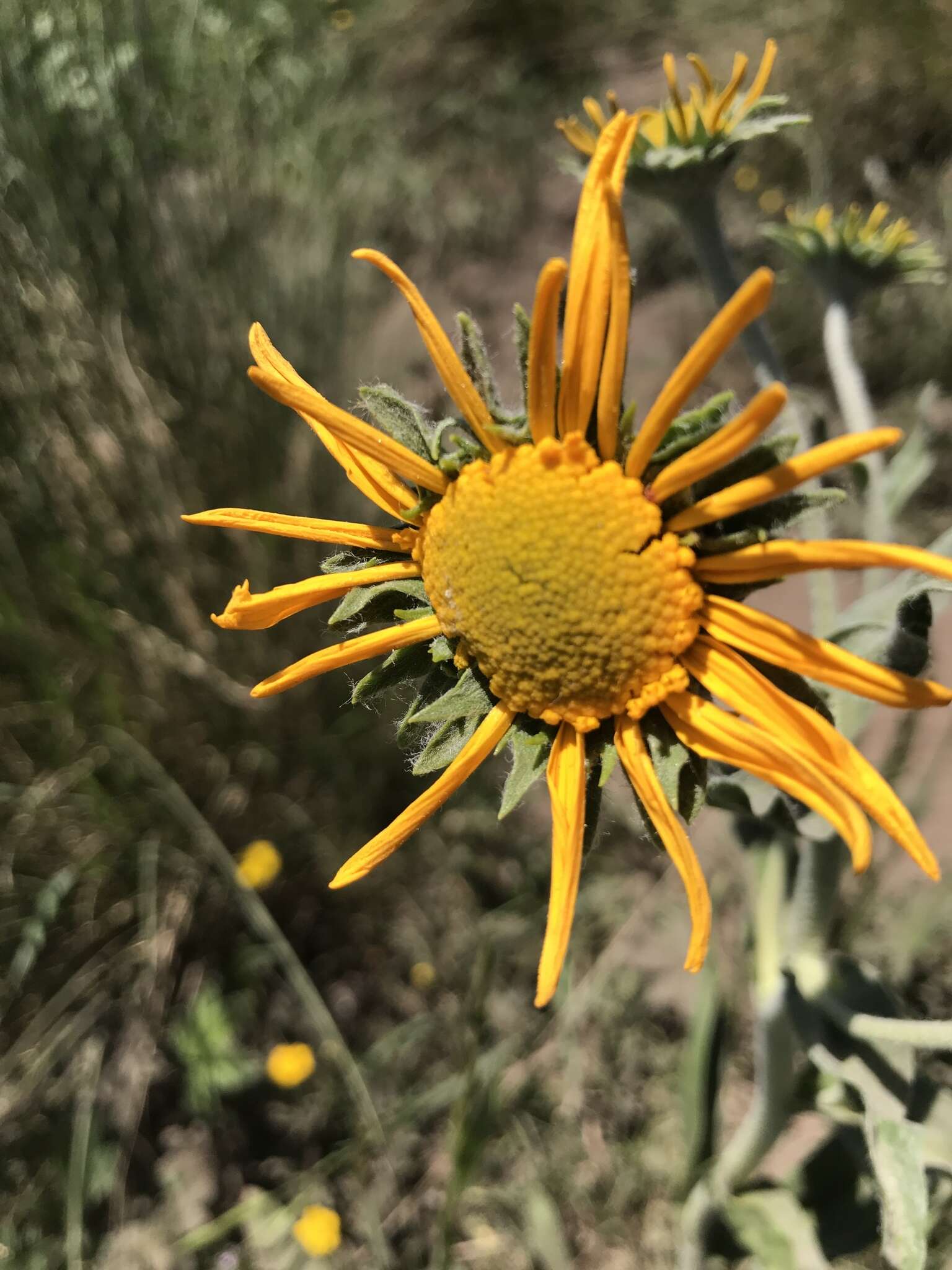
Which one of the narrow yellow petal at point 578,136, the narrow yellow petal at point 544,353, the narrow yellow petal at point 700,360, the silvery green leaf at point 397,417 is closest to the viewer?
the narrow yellow petal at point 700,360

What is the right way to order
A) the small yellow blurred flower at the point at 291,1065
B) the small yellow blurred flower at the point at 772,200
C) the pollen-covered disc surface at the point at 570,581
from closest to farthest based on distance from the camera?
the pollen-covered disc surface at the point at 570,581 < the small yellow blurred flower at the point at 291,1065 < the small yellow blurred flower at the point at 772,200

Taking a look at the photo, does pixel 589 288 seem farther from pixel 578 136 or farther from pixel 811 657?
pixel 578 136

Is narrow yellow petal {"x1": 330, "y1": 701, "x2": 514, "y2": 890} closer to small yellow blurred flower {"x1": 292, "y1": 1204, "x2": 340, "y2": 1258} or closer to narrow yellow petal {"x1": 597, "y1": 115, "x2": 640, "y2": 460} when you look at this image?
narrow yellow petal {"x1": 597, "y1": 115, "x2": 640, "y2": 460}

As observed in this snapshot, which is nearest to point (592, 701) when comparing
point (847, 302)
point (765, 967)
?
point (765, 967)

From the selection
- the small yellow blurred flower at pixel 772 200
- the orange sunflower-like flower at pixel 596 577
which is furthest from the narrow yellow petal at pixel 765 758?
the small yellow blurred flower at pixel 772 200

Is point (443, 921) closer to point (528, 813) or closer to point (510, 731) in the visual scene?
point (528, 813)

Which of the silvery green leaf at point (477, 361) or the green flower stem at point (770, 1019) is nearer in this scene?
the silvery green leaf at point (477, 361)

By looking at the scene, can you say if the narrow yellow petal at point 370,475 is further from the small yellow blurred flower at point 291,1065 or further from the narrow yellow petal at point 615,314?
the small yellow blurred flower at point 291,1065

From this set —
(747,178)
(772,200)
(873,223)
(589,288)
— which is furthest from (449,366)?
(747,178)
